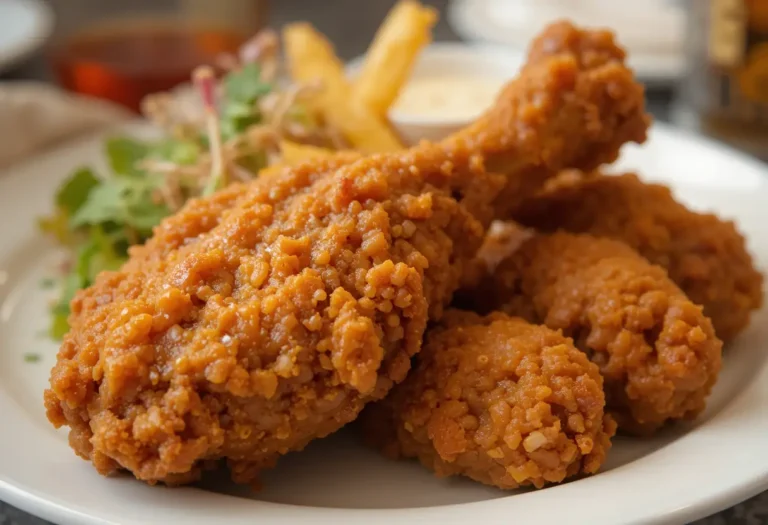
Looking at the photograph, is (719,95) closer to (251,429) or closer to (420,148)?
(420,148)

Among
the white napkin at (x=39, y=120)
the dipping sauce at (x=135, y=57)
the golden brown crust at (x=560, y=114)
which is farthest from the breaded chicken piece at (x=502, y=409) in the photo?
the dipping sauce at (x=135, y=57)

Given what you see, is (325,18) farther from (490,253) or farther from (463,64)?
(490,253)

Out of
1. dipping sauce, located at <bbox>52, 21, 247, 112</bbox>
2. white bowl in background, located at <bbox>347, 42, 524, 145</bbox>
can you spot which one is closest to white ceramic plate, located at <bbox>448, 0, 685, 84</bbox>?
white bowl in background, located at <bbox>347, 42, 524, 145</bbox>

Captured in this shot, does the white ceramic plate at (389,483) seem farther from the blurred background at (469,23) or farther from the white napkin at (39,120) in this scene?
the blurred background at (469,23)

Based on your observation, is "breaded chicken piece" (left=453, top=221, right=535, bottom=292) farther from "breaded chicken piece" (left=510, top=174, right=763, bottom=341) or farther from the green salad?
the green salad

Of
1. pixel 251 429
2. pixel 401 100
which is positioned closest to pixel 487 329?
pixel 251 429

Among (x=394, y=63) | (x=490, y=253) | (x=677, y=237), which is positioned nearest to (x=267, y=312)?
(x=490, y=253)
